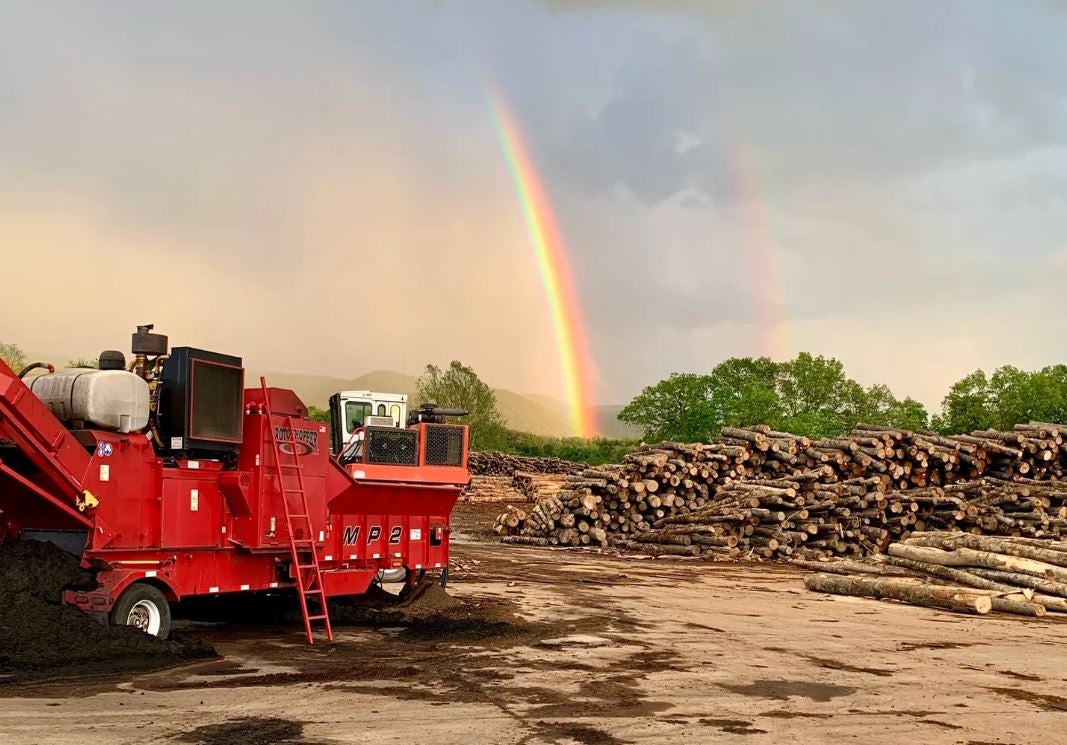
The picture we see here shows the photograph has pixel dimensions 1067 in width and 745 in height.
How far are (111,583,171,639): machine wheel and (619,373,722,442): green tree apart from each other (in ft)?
201

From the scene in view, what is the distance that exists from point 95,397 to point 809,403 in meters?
80.4

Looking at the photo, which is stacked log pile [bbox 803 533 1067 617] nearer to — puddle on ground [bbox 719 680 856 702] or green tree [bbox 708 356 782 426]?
puddle on ground [bbox 719 680 856 702]

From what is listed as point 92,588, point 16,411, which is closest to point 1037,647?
point 92,588

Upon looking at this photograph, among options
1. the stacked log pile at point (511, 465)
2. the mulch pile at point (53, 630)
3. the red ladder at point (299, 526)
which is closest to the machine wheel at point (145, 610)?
the mulch pile at point (53, 630)

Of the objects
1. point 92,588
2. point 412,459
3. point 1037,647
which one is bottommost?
point 1037,647

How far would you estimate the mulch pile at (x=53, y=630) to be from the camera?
8.78 m

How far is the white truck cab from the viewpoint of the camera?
1755cm

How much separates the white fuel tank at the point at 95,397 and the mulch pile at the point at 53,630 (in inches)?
49.7

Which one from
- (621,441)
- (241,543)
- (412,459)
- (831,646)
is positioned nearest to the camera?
(241,543)

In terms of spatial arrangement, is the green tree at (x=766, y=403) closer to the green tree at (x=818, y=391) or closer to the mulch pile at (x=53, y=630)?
the green tree at (x=818, y=391)

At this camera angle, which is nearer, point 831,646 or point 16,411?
point 16,411

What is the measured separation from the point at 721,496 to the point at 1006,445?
7.84 meters

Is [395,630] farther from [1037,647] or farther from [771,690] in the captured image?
[1037,647]

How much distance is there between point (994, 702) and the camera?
8.81m
